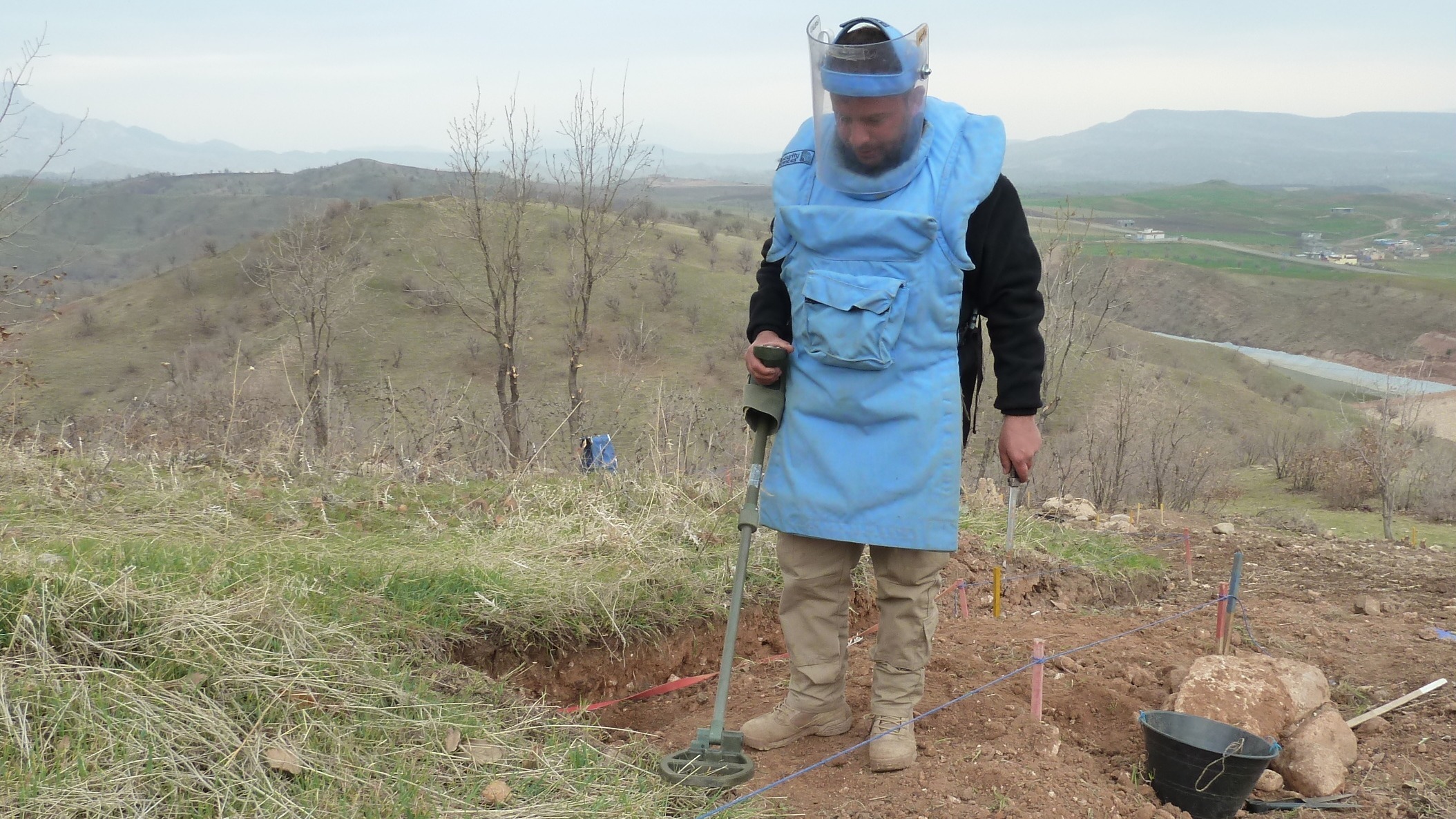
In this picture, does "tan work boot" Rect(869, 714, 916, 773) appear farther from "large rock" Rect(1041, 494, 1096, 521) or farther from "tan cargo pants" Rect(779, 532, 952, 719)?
"large rock" Rect(1041, 494, 1096, 521)

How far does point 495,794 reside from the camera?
2.40 meters

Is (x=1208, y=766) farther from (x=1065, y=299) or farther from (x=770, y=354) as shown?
(x=1065, y=299)

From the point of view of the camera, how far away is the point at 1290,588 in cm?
521

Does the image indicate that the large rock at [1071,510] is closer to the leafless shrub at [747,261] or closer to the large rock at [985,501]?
the large rock at [985,501]

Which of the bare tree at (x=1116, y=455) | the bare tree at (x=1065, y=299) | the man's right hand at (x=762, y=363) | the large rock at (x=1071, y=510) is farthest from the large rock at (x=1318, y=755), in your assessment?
the bare tree at (x=1065, y=299)

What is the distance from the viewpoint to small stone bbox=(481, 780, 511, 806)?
238cm

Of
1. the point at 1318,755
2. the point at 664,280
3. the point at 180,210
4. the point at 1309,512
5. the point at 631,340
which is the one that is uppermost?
the point at 180,210

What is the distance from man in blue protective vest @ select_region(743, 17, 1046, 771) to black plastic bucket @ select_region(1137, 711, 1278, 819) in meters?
0.68

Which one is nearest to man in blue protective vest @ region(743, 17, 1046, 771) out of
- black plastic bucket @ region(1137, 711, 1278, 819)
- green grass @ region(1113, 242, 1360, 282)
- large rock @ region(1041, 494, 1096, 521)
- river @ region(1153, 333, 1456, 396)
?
black plastic bucket @ region(1137, 711, 1278, 819)

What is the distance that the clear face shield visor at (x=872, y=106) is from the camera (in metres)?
2.46

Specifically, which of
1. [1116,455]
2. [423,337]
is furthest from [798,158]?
[423,337]

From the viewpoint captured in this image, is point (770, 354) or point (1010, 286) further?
point (770, 354)

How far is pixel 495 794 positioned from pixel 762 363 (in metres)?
1.36

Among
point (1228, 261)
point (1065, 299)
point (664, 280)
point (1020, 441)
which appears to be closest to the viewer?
point (1020, 441)
